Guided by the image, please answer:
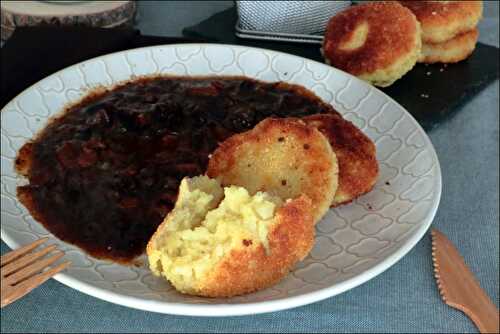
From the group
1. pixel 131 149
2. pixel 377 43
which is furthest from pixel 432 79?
pixel 131 149

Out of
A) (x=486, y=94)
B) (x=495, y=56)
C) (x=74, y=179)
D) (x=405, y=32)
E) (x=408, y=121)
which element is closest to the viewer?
(x=74, y=179)

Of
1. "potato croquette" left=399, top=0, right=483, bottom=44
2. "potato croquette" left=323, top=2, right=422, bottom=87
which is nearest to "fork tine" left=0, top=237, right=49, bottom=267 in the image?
"potato croquette" left=323, top=2, right=422, bottom=87

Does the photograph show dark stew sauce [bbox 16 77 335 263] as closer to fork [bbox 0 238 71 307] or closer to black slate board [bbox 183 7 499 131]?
fork [bbox 0 238 71 307]

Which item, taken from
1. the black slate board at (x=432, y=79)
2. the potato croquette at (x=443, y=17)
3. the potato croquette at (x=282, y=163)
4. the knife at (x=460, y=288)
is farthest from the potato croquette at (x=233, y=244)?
the potato croquette at (x=443, y=17)

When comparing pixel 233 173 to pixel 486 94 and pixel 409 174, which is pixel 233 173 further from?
pixel 486 94

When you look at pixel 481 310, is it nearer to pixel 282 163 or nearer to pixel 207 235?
pixel 282 163

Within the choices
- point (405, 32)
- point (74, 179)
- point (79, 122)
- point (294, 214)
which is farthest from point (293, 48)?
point (294, 214)
